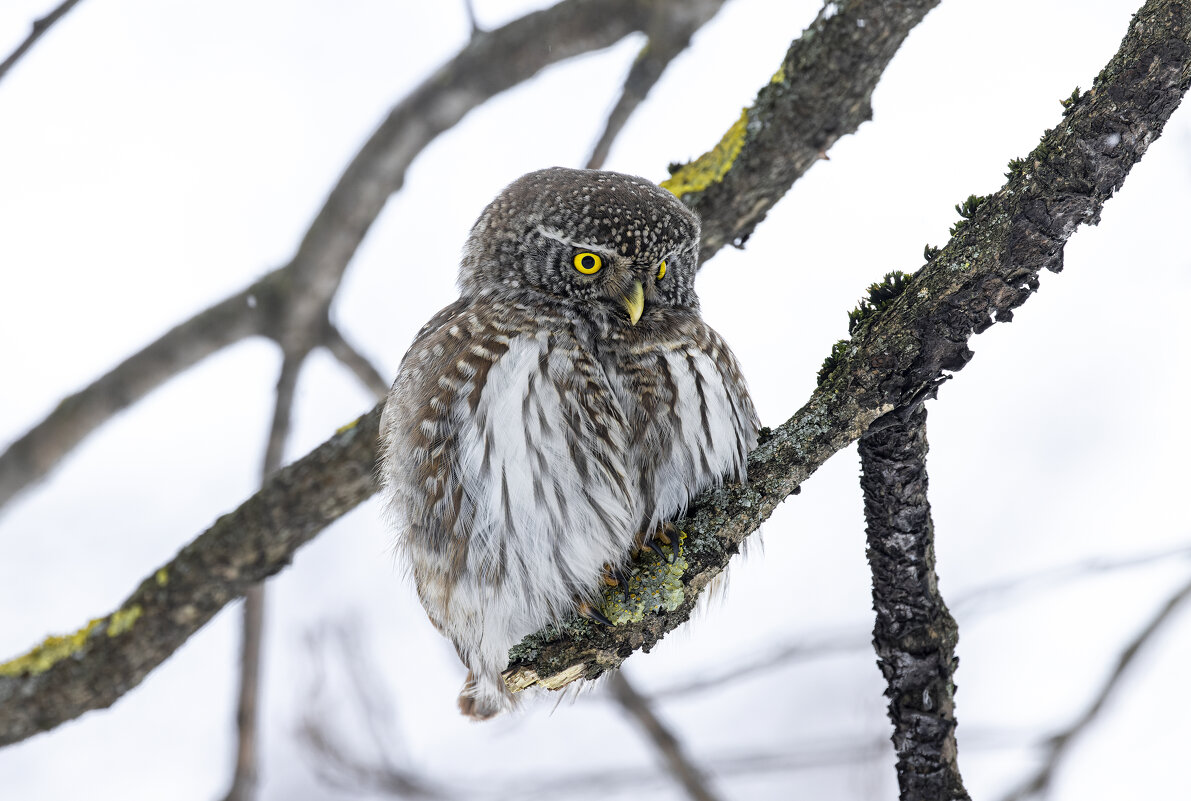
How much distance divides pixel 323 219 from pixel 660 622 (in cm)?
234

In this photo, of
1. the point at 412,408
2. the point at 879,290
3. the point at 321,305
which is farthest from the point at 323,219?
the point at 879,290

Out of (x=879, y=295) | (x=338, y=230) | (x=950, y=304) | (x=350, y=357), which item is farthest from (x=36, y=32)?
(x=950, y=304)

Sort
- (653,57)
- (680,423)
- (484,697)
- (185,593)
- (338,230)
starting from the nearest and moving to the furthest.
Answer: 1. (680,423)
2. (484,697)
3. (185,593)
4. (653,57)
5. (338,230)

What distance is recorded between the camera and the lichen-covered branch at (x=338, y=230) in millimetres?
3541

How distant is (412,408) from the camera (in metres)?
2.37

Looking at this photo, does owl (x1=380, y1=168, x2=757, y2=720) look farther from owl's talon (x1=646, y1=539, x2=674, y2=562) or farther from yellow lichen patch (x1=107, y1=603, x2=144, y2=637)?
yellow lichen patch (x1=107, y1=603, x2=144, y2=637)

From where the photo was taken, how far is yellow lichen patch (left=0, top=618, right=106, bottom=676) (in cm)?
330

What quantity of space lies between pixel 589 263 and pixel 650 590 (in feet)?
2.85

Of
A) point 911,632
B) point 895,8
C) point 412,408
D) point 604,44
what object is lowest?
point 911,632

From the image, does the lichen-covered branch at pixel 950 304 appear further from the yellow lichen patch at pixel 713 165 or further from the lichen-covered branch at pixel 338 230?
the lichen-covered branch at pixel 338 230

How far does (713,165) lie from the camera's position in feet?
10.1

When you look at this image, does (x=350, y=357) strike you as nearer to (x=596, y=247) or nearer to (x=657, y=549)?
(x=596, y=247)

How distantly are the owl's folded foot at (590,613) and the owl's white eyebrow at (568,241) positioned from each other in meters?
0.89

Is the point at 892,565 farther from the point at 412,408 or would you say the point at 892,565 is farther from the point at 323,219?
the point at 323,219
